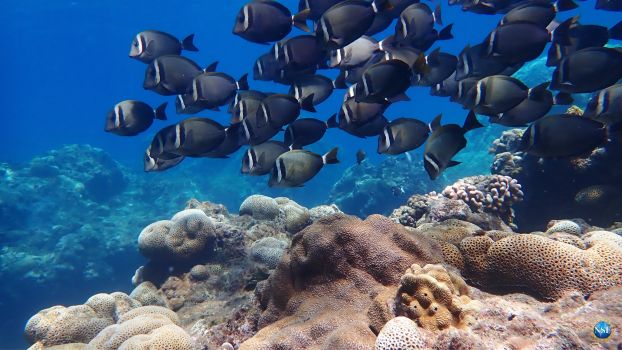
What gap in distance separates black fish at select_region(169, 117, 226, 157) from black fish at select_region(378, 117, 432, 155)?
1898 millimetres

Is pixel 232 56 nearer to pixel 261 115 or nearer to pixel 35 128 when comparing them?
pixel 35 128

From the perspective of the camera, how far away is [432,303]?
8.28 feet

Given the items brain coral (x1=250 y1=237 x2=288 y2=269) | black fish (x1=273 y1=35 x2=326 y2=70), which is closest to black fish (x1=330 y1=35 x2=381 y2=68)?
black fish (x1=273 y1=35 x2=326 y2=70)

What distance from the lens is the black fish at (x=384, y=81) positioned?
362 centimetres

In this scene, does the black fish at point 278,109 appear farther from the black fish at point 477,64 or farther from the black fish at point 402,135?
the black fish at point 477,64

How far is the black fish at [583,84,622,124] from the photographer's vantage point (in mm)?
3879

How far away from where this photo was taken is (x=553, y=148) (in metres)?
3.64

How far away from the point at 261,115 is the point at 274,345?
7.92 feet

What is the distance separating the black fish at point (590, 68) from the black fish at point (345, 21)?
2.09 m

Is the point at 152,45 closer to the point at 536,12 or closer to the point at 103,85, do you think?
the point at 536,12

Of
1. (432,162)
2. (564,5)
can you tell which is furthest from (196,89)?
(564,5)

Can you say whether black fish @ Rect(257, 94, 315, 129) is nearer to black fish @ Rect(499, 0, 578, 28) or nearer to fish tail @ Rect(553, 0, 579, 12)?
black fish @ Rect(499, 0, 578, 28)

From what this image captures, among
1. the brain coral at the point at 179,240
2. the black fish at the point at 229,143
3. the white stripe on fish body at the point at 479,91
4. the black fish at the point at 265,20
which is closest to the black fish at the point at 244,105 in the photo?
the black fish at the point at 229,143

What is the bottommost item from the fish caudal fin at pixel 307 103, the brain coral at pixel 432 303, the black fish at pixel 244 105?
the brain coral at pixel 432 303
